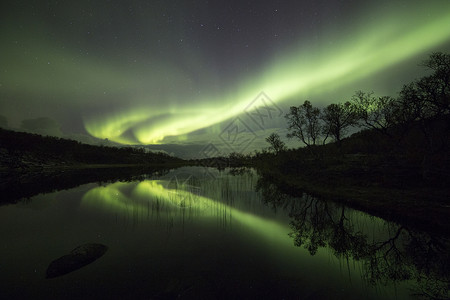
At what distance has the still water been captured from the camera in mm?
5449

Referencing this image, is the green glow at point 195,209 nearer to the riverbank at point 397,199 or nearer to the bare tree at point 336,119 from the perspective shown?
the riverbank at point 397,199

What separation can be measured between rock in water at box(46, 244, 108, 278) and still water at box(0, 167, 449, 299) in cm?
18

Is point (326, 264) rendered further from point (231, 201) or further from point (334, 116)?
point (334, 116)

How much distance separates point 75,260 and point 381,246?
541 inches

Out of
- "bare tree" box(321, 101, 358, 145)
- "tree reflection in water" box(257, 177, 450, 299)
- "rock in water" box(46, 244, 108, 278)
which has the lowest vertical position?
"tree reflection in water" box(257, 177, 450, 299)

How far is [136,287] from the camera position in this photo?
546 cm

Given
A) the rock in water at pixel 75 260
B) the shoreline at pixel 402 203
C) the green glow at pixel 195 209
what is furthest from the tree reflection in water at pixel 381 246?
the rock in water at pixel 75 260

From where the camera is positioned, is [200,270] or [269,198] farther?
[269,198]

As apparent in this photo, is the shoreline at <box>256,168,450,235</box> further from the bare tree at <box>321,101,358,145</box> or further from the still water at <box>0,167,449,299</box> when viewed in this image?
the bare tree at <box>321,101,358,145</box>

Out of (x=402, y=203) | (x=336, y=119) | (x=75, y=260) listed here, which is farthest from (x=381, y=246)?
(x=336, y=119)

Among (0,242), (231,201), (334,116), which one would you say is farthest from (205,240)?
(334,116)

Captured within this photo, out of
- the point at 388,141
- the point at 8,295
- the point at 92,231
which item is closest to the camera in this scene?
the point at 8,295

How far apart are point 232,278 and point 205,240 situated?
3321 millimetres

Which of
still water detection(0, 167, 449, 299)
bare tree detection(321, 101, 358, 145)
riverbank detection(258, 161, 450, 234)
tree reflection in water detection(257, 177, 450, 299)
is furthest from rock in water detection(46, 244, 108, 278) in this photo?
bare tree detection(321, 101, 358, 145)
